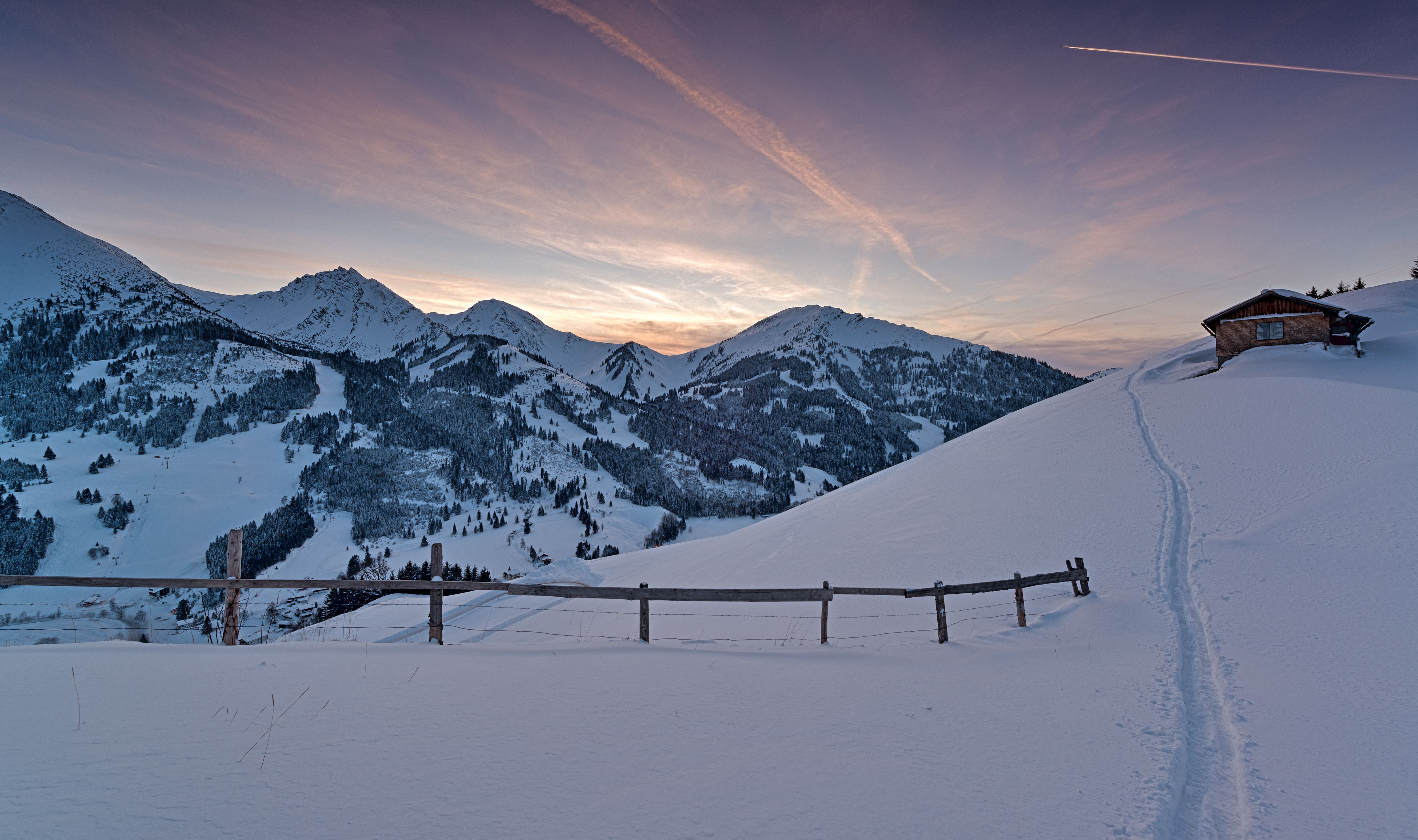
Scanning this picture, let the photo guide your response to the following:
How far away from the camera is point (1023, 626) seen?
36.8ft

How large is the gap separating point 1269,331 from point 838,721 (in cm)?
4942

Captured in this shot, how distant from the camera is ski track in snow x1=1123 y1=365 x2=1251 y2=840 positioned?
4.78 metres

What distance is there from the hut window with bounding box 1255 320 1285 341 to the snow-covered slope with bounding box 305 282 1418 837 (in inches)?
374

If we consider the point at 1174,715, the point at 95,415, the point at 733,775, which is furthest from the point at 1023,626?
the point at 95,415

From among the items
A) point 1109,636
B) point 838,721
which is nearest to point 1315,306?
point 1109,636

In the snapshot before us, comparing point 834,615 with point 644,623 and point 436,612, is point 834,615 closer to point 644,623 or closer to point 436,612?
point 644,623

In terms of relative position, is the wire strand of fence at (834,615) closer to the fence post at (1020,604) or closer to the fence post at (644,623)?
the fence post at (1020,604)

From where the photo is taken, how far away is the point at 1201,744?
20.2 feet

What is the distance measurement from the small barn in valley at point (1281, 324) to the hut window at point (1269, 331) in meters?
0.03

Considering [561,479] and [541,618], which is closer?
[541,618]

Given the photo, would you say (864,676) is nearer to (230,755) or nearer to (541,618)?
(230,755)

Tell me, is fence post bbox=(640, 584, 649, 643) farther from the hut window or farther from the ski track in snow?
the hut window

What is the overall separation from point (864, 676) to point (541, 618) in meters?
16.3


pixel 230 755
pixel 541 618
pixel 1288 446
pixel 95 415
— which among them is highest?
pixel 95 415
